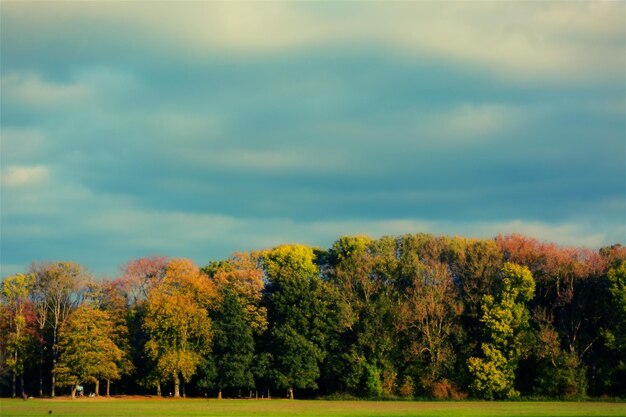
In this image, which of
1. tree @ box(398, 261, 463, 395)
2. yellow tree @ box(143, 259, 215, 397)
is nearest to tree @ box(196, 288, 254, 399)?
yellow tree @ box(143, 259, 215, 397)

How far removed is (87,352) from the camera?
320 feet

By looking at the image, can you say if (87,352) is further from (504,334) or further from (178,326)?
(504,334)

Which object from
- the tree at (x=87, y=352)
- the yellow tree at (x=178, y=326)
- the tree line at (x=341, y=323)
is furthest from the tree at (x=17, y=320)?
the yellow tree at (x=178, y=326)

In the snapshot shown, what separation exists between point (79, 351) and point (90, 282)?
12084 millimetres

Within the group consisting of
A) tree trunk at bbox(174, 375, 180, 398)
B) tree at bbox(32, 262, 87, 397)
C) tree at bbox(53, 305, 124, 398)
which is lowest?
tree trunk at bbox(174, 375, 180, 398)

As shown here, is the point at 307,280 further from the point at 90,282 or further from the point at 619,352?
the point at 619,352

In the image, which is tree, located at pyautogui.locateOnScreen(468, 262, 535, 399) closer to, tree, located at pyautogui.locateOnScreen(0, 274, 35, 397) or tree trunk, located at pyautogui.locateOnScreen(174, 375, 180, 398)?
tree trunk, located at pyautogui.locateOnScreen(174, 375, 180, 398)

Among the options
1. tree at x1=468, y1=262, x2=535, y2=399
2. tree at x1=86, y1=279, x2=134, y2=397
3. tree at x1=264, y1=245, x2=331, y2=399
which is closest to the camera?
tree at x1=468, y1=262, x2=535, y2=399

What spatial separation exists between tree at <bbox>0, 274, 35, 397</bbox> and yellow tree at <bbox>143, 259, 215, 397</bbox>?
18.5 metres

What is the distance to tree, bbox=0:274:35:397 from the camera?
4104 inches

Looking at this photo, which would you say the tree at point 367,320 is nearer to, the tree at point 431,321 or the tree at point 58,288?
the tree at point 431,321

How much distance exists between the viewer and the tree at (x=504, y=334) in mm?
86875

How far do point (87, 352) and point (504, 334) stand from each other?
173ft

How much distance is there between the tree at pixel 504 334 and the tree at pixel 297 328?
20.3 meters
